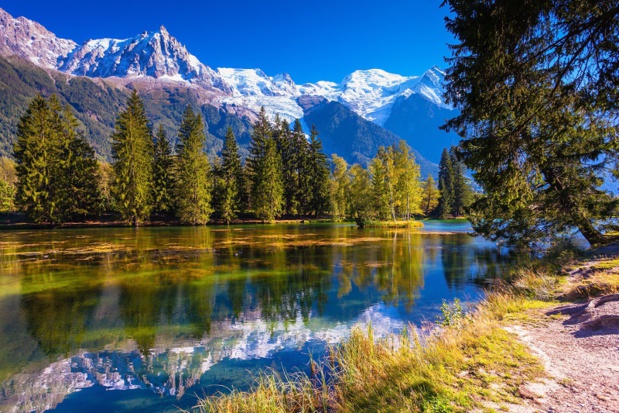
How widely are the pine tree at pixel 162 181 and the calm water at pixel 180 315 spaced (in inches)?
1486

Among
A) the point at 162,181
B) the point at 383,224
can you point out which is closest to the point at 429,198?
the point at 383,224

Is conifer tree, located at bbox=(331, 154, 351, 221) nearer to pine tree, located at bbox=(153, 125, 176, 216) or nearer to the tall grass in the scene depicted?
pine tree, located at bbox=(153, 125, 176, 216)

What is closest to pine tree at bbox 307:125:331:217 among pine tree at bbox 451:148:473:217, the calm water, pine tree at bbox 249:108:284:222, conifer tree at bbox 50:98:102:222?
pine tree at bbox 249:108:284:222

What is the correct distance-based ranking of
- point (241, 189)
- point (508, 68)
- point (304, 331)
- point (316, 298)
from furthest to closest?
point (241, 189), point (316, 298), point (304, 331), point (508, 68)

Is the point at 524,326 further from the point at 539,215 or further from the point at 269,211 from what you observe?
the point at 269,211

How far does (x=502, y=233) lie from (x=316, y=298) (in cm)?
1311

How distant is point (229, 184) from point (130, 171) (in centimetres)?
1673

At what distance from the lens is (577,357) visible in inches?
195

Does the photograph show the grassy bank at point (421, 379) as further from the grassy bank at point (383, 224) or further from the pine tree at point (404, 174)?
the pine tree at point (404, 174)

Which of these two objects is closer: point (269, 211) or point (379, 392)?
point (379, 392)

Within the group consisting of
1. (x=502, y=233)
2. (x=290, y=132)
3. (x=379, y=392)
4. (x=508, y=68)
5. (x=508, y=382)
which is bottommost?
(x=379, y=392)

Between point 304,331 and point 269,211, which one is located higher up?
point 269,211

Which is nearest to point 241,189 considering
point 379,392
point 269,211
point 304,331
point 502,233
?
point 269,211

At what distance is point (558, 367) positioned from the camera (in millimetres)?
4672
